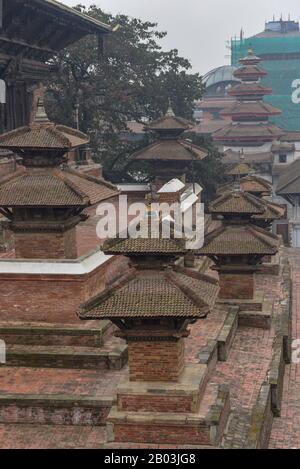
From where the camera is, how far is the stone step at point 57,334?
15258mm

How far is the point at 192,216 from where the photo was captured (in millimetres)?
26656

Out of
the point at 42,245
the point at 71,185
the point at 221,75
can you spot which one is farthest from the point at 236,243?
the point at 221,75

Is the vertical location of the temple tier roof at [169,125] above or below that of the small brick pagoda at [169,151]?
above

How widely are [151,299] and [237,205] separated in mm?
8234

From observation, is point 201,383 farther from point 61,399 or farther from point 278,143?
point 278,143

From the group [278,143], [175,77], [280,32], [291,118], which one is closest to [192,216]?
[175,77]

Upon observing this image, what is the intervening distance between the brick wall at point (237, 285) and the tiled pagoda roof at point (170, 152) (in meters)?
10.1

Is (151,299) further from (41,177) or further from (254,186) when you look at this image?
(254,186)

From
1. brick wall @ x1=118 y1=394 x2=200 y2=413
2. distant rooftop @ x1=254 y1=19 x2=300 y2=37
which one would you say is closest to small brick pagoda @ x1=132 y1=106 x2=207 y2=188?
brick wall @ x1=118 y1=394 x2=200 y2=413

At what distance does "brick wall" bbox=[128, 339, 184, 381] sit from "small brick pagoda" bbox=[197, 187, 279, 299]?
264 inches

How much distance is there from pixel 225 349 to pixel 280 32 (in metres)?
61.1

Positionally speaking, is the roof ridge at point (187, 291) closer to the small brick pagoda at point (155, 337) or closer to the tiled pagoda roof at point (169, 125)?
the small brick pagoda at point (155, 337)

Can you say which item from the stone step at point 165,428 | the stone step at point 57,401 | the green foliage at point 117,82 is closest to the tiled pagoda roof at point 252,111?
the green foliage at point 117,82

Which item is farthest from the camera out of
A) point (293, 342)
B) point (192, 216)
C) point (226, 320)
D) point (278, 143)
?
point (278, 143)
